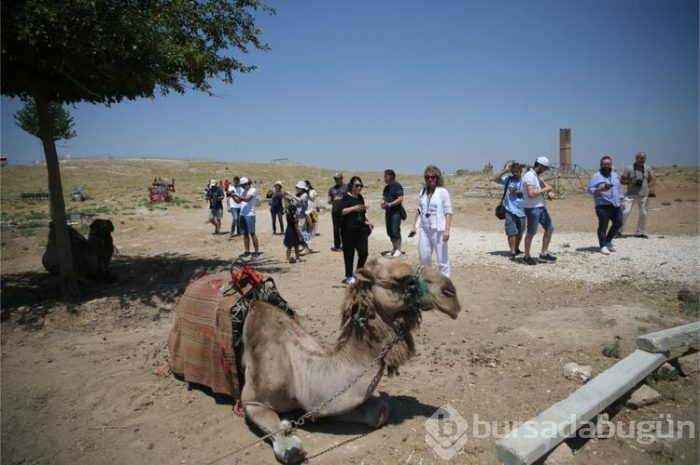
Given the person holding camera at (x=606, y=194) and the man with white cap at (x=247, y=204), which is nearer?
the person holding camera at (x=606, y=194)

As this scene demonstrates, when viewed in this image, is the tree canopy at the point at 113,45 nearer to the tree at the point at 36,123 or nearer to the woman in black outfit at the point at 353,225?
the woman in black outfit at the point at 353,225

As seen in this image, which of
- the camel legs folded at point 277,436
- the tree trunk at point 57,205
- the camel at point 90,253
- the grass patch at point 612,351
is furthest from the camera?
the camel at point 90,253

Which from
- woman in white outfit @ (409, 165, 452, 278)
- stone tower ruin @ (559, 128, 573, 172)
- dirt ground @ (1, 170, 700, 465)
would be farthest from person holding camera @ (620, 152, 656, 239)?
stone tower ruin @ (559, 128, 573, 172)

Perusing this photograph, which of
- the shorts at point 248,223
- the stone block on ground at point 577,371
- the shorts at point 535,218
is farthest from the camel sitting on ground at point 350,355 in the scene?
the shorts at point 248,223

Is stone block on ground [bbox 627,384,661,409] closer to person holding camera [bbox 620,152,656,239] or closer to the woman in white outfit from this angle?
the woman in white outfit

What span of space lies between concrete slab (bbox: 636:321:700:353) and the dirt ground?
380 millimetres

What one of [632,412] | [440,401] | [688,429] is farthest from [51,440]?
[688,429]

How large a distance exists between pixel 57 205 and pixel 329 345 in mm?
5959

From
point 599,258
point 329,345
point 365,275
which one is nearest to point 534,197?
point 599,258

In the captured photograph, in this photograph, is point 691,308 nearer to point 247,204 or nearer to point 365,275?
point 365,275

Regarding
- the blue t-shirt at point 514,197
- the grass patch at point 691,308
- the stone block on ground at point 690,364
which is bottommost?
the stone block on ground at point 690,364

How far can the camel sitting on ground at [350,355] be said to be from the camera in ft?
10.1

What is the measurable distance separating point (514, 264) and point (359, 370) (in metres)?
7.34

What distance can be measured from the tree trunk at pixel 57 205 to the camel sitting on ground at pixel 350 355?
237 inches
